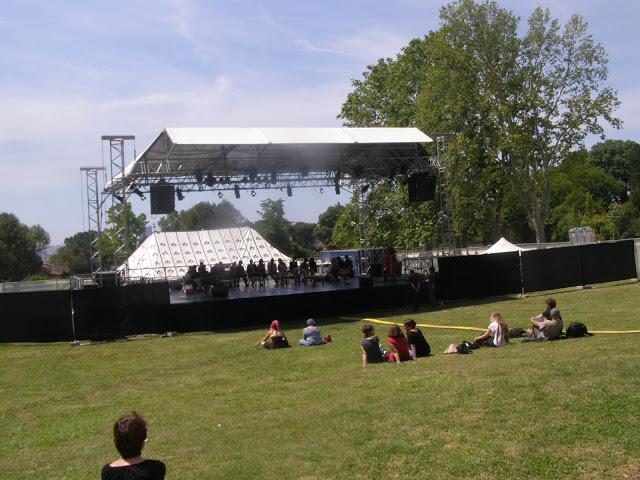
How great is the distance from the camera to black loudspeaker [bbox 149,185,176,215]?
19.4m

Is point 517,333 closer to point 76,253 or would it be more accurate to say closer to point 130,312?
point 130,312

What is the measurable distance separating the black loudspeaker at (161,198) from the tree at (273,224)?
36195mm

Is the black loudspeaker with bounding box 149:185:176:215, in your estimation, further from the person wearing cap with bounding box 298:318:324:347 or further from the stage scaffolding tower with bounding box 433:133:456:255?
the stage scaffolding tower with bounding box 433:133:456:255

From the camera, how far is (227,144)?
18016 millimetres

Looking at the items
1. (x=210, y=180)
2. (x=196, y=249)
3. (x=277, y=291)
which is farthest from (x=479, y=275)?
(x=196, y=249)

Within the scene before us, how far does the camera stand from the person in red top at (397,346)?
9.47 m

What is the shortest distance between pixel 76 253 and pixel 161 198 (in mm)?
66243

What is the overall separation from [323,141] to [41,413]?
12953 mm

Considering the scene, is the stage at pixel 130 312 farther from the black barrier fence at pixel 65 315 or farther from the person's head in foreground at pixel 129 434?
the person's head in foreground at pixel 129 434

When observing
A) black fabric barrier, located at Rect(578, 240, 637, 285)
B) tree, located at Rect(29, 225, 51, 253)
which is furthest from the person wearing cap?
tree, located at Rect(29, 225, 51, 253)

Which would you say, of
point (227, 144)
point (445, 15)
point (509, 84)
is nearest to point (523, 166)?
point (509, 84)

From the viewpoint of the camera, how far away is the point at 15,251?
61.7 m

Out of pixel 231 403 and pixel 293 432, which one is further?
pixel 231 403

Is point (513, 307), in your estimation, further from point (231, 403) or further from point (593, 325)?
point (231, 403)
